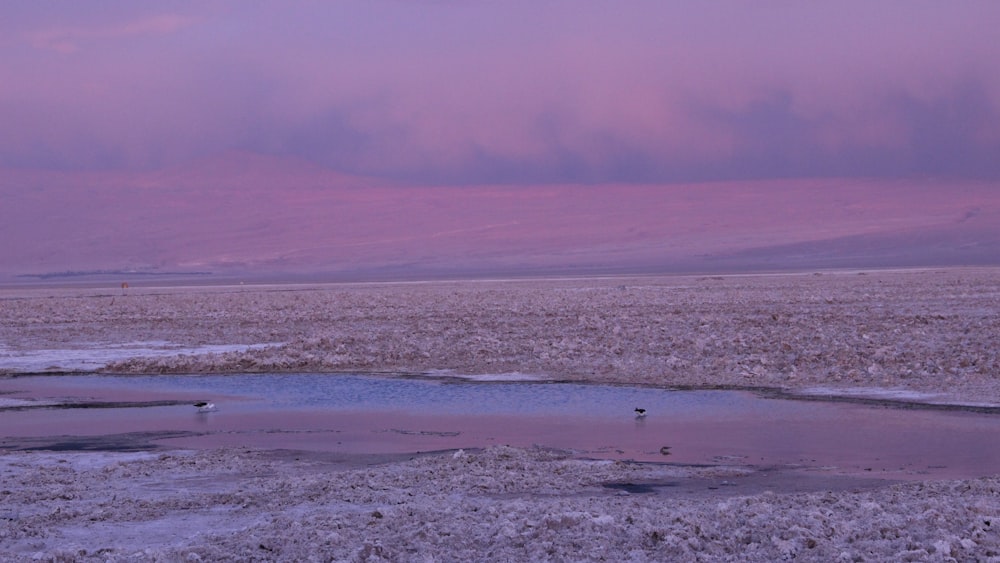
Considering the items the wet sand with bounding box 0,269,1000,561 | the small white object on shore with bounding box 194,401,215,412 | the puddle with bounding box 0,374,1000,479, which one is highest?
the wet sand with bounding box 0,269,1000,561

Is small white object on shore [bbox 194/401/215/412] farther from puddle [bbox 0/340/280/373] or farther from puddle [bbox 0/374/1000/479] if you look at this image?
puddle [bbox 0/340/280/373]

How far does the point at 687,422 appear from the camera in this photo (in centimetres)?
1306

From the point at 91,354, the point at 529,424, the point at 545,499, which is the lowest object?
the point at 529,424

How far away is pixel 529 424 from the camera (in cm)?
1323

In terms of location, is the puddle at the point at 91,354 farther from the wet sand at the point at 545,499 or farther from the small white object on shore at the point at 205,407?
the small white object on shore at the point at 205,407

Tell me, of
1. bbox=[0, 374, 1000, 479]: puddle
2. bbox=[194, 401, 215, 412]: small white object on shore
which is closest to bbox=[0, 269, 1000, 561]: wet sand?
bbox=[0, 374, 1000, 479]: puddle

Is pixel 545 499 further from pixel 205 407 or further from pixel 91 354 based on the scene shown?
pixel 91 354

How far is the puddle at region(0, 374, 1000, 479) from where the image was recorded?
10.8 metres

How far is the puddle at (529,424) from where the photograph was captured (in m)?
10.8

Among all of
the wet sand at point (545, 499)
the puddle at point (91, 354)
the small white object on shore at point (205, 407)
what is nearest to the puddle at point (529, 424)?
the small white object on shore at point (205, 407)

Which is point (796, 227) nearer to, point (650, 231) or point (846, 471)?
point (650, 231)

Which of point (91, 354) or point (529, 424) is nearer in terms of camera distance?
point (529, 424)

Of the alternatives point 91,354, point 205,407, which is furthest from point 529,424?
point 91,354

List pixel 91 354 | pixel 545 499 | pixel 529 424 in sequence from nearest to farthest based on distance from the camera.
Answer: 1. pixel 545 499
2. pixel 529 424
3. pixel 91 354
